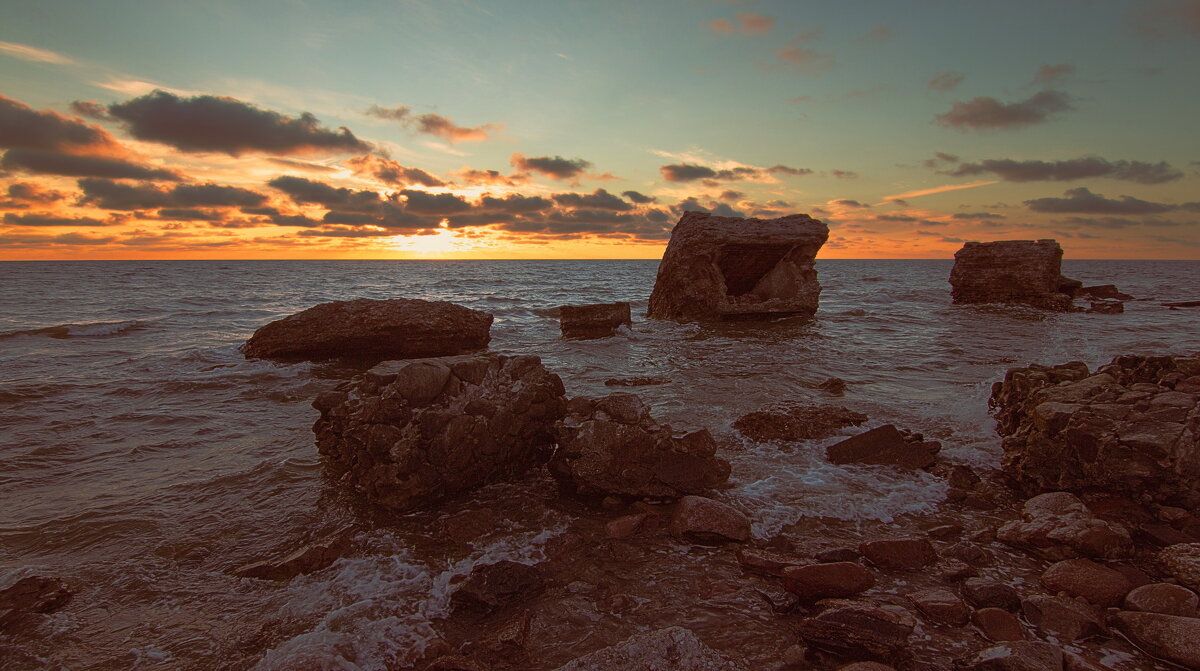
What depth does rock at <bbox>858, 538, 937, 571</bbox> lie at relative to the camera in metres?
3.86

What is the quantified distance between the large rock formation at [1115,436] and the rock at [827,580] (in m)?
2.84

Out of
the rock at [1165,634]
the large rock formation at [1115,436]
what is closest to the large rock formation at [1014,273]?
the large rock formation at [1115,436]

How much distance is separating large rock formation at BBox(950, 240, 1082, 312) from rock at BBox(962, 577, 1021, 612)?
2859 cm

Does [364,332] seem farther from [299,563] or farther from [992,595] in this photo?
[992,595]

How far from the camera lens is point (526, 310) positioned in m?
27.0

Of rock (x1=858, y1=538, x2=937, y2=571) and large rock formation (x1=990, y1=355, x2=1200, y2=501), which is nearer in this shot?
rock (x1=858, y1=538, x2=937, y2=571)

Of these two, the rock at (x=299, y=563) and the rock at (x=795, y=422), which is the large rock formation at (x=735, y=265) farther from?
the rock at (x=299, y=563)

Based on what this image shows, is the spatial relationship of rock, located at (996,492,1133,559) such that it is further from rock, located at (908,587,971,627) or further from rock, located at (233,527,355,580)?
rock, located at (233,527,355,580)

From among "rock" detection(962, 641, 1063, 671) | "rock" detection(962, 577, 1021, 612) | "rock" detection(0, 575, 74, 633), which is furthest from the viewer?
"rock" detection(0, 575, 74, 633)

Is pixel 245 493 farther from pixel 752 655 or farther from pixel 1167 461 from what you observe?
pixel 1167 461

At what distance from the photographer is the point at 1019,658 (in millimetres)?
2732

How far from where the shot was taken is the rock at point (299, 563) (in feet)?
12.9

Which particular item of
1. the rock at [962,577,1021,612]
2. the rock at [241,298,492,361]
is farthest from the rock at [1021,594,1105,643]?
the rock at [241,298,492,361]

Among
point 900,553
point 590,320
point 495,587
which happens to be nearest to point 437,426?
point 495,587
